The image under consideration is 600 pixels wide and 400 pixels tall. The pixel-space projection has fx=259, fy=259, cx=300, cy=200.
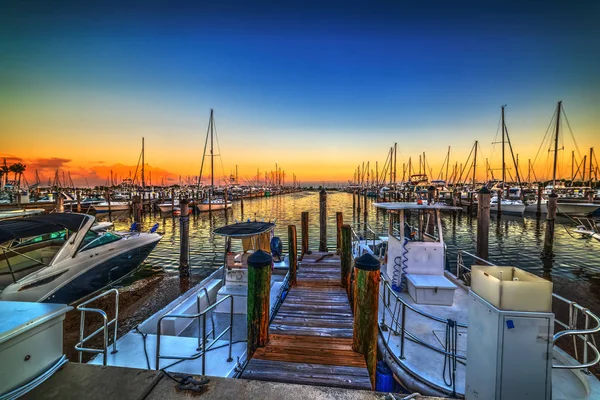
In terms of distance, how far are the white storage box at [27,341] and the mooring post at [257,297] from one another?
2785mm

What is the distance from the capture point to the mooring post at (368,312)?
4.69 metres

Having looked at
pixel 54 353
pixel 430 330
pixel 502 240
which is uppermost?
pixel 54 353

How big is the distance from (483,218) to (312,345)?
11448 mm

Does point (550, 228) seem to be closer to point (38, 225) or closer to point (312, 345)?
point (312, 345)

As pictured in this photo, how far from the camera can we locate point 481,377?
8.87 feet

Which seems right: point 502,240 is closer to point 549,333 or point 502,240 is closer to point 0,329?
point 549,333

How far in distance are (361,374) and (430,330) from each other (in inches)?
112

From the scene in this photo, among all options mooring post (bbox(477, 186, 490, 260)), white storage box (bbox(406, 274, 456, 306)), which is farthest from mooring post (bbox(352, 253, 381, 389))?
Answer: mooring post (bbox(477, 186, 490, 260))

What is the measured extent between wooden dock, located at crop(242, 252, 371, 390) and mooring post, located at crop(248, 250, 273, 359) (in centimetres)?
23

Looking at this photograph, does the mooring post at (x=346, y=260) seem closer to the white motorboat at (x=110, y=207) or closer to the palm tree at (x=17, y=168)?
the white motorboat at (x=110, y=207)

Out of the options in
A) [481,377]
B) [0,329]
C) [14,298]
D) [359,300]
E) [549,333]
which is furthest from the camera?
[14,298]

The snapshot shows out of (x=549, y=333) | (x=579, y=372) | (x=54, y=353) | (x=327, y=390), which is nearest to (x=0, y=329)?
(x=54, y=353)

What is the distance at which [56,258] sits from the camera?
30.7 feet

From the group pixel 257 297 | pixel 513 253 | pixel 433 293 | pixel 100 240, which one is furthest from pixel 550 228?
pixel 100 240
